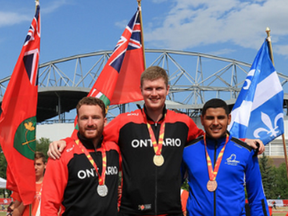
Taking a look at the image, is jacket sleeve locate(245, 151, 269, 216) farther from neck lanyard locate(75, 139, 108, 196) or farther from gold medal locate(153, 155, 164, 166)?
neck lanyard locate(75, 139, 108, 196)

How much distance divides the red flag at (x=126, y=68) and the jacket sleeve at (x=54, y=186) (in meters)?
Answer: 4.86

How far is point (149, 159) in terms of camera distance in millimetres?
4641

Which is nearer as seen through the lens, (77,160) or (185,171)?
(77,160)

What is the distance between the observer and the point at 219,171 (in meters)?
4.73

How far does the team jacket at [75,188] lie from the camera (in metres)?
4.36

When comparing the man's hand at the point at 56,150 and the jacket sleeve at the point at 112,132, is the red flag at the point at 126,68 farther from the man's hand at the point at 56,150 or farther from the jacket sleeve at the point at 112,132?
the man's hand at the point at 56,150

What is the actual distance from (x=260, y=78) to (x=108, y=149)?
21.2 ft

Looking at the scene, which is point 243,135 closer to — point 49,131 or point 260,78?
point 260,78

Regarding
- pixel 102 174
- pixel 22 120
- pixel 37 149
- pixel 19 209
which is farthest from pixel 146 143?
pixel 37 149

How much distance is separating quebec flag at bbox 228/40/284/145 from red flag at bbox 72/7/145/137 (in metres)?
2.43

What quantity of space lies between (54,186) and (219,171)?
183 cm

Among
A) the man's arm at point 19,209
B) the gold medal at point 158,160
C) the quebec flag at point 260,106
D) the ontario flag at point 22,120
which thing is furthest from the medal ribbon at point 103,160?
the quebec flag at point 260,106

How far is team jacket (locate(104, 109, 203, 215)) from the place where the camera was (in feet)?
14.9

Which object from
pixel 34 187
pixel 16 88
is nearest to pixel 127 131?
pixel 34 187
